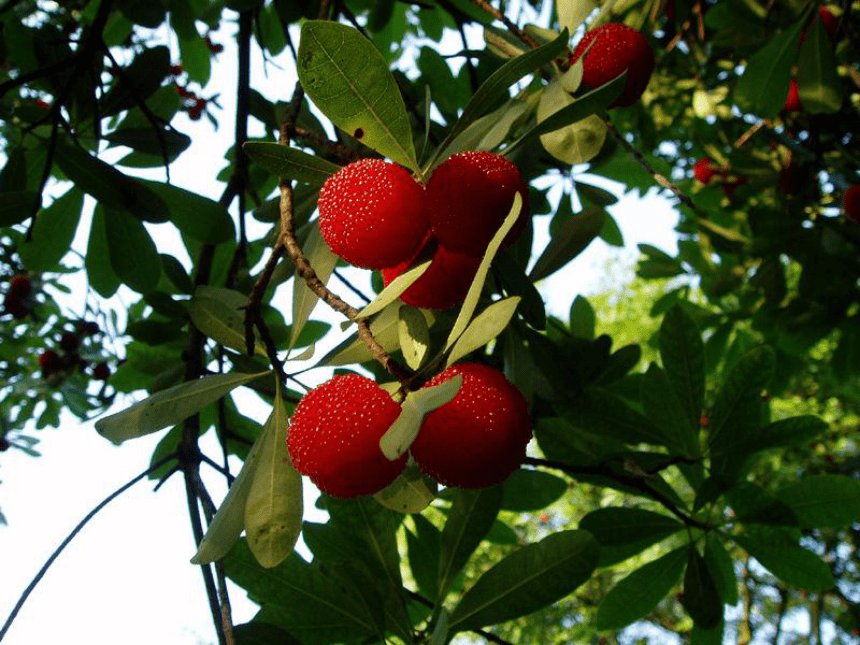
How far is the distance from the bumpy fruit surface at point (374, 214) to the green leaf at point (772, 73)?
1.92 meters

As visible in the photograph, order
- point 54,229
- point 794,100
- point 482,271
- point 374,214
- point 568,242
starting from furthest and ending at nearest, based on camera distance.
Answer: point 794,100
point 54,229
point 568,242
point 374,214
point 482,271

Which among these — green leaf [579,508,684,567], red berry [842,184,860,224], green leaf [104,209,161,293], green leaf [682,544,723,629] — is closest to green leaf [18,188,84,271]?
green leaf [104,209,161,293]

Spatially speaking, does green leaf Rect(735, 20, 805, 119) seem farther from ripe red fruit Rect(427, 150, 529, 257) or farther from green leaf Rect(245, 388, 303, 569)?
green leaf Rect(245, 388, 303, 569)

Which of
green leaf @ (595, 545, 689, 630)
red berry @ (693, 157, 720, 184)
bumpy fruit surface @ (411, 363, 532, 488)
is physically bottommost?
green leaf @ (595, 545, 689, 630)

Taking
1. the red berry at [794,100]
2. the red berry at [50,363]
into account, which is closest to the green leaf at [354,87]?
→ the red berry at [794,100]

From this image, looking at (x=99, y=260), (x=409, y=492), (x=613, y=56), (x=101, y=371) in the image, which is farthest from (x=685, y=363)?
(x=101, y=371)

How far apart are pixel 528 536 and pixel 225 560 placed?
905 cm

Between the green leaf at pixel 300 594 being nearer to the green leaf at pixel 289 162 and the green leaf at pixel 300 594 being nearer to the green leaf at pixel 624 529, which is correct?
the green leaf at pixel 624 529

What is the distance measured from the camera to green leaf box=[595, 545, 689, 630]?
162 centimetres

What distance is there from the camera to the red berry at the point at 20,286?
3.33m

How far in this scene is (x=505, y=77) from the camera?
86cm

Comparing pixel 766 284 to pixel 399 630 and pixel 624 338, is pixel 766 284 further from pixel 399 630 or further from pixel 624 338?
pixel 624 338

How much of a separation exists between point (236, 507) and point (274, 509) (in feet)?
0.18

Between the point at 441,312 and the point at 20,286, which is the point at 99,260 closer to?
the point at 441,312
